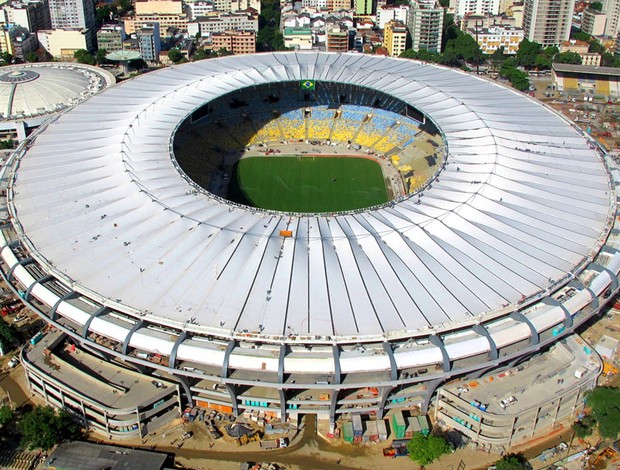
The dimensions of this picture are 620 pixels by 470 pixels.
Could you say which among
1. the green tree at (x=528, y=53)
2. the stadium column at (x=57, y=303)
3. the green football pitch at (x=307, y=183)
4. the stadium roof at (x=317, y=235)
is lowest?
the green football pitch at (x=307, y=183)

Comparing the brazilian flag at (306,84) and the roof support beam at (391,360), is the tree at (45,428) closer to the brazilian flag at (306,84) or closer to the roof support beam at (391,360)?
the roof support beam at (391,360)

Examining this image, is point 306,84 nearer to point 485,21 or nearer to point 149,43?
point 149,43

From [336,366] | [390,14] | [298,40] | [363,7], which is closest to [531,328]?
[336,366]

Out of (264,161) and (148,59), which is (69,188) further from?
(148,59)

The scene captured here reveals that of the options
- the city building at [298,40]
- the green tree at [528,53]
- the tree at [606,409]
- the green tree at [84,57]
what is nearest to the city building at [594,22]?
the green tree at [528,53]

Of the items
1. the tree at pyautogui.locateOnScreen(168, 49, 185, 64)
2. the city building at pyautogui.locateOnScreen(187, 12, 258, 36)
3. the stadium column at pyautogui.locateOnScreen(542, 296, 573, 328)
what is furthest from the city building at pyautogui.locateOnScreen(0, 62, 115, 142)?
the stadium column at pyautogui.locateOnScreen(542, 296, 573, 328)
